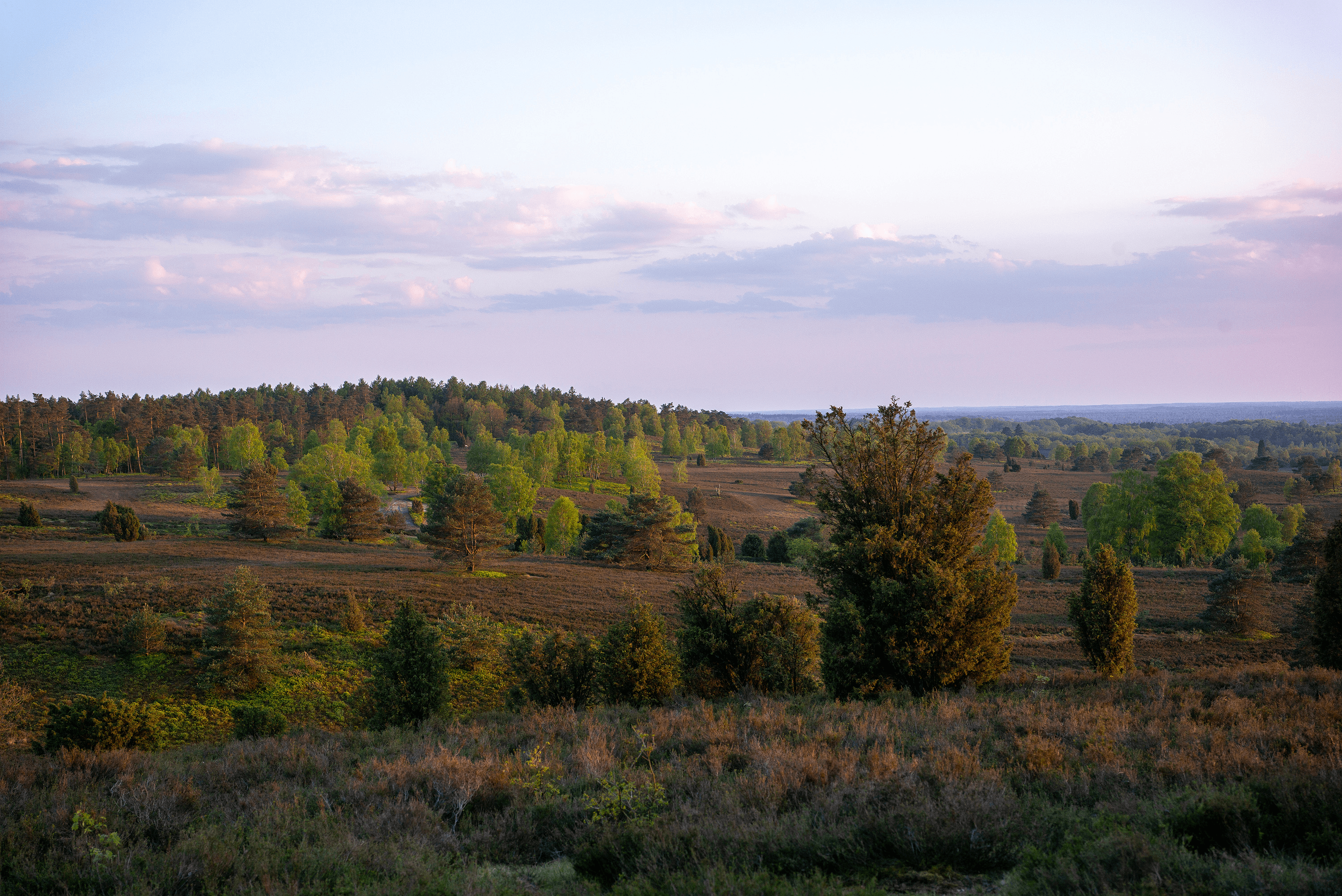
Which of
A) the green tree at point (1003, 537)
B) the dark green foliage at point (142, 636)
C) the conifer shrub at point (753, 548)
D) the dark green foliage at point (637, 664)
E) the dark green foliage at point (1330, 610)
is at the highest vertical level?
the dark green foliage at point (1330, 610)

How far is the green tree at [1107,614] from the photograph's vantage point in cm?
1894

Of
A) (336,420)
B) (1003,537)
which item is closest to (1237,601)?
(1003,537)

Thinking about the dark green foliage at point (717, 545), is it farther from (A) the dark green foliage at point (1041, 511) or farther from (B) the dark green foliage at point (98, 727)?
(B) the dark green foliage at point (98, 727)

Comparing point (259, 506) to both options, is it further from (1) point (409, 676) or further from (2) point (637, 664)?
(2) point (637, 664)

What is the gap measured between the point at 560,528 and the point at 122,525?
32.5 m

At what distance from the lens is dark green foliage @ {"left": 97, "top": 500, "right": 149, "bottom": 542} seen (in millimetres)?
50312

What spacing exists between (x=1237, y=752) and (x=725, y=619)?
11.5 m

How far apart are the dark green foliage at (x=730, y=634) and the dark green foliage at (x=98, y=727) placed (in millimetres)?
11006

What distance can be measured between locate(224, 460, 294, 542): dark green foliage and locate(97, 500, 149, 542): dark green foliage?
5718 mm

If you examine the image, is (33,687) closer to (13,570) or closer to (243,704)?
(243,704)

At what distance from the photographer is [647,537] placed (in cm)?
5347

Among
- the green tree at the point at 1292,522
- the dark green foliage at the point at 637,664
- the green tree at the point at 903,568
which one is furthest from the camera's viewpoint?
the green tree at the point at 1292,522

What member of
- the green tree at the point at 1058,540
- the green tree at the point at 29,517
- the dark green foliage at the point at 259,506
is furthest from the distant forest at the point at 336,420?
the dark green foliage at the point at 259,506

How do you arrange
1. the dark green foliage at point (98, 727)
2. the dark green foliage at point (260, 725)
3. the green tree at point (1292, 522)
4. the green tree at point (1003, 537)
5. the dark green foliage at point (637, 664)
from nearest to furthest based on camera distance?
the dark green foliage at point (98, 727)
the dark green foliage at point (260, 725)
the dark green foliage at point (637, 664)
the green tree at point (1003, 537)
the green tree at point (1292, 522)
